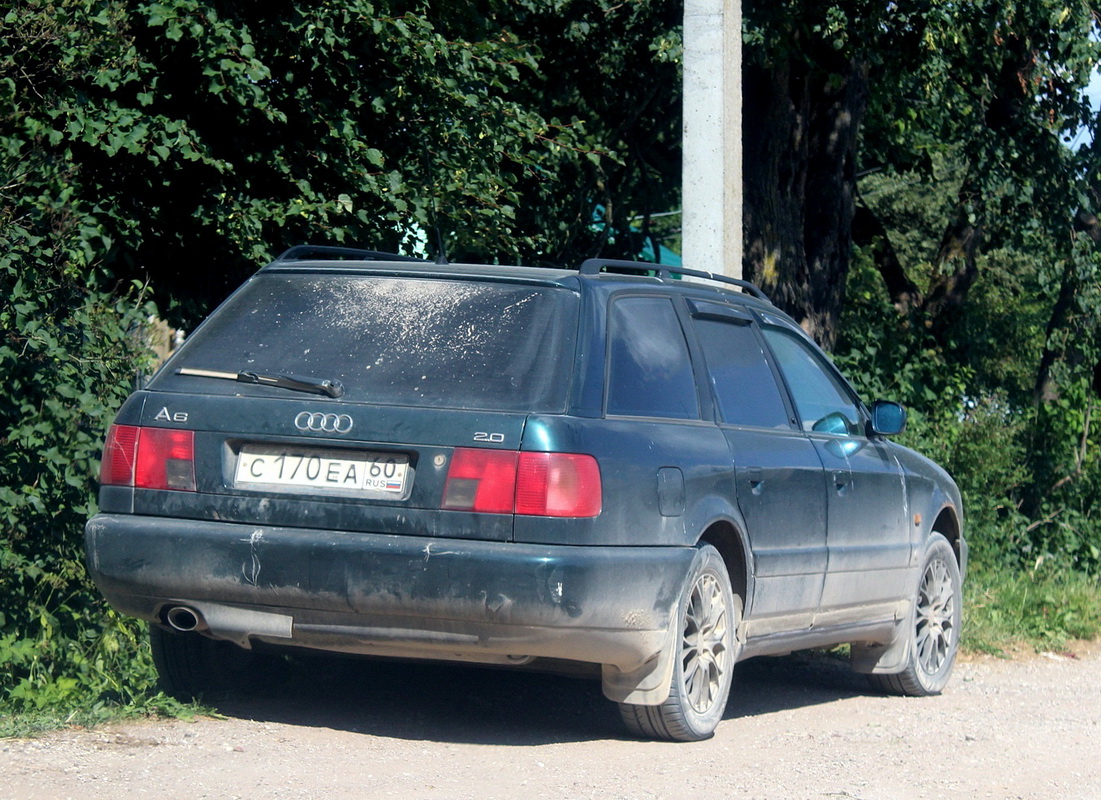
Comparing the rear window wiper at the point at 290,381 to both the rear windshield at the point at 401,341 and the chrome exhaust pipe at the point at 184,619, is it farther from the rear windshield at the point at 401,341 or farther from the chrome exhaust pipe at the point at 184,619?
the chrome exhaust pipe at the point at 184,619

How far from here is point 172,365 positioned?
18.4ft

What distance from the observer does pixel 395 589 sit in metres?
5.07

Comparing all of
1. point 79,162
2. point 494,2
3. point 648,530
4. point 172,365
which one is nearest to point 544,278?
point 648,530

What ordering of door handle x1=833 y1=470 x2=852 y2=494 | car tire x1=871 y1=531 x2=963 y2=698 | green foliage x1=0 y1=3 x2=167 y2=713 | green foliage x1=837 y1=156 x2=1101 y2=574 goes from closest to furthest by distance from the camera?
green foliage x1=0 y1=3 x2=167 y2=713 < door handle x1=833 y1=470 x2=852 y2=494 < car tire x1=871 y1=531 x2=963 y2=698 < green foliage x1=837 y1=156 x2=1101 y2=574

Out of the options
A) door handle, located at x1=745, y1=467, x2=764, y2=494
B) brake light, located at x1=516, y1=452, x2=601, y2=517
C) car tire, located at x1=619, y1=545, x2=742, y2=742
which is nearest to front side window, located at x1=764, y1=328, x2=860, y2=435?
door handle, located at x1=745, y1=467, x2=764, y2=494

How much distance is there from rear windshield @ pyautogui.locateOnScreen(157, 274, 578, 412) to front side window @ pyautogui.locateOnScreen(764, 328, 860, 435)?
5.34 feet

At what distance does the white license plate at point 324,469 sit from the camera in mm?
5168

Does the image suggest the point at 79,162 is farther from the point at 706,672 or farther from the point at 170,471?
the point at 706,672

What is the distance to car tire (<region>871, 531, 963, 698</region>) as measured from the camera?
7.58 m

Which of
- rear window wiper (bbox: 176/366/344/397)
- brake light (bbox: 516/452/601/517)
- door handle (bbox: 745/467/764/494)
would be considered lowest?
door handle (bbox: 745/467/764/494)

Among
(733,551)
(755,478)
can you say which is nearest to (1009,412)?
(755,478)

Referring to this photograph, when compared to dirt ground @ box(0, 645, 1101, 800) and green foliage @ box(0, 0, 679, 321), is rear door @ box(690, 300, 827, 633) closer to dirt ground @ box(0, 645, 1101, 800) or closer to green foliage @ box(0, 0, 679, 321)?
dirt ground @ box(0, 645, 1101, 800)

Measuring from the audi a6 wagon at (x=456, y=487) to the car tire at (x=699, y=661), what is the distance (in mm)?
11

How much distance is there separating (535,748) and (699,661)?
0.69 m
